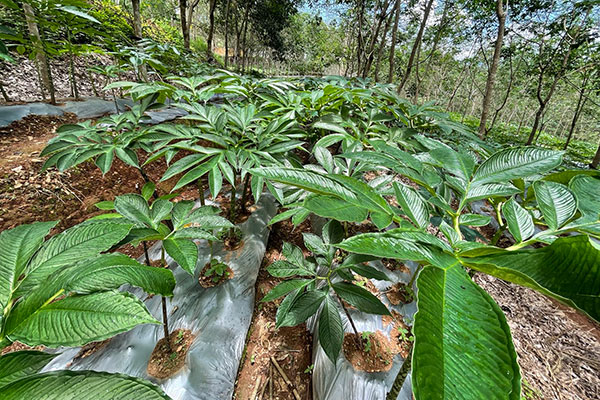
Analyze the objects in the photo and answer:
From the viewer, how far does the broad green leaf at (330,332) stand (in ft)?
2.22

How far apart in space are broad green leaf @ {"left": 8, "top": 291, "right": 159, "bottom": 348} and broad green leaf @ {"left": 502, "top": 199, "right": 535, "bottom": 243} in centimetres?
54

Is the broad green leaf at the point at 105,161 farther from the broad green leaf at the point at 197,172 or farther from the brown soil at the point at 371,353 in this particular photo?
the brown soil at the point at 371,353

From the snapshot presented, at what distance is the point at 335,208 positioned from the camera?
0.38m

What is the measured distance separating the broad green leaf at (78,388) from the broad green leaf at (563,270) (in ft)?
1.26

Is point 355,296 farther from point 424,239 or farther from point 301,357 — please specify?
point 301,357

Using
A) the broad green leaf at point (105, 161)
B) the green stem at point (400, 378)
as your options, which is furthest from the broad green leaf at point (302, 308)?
the broad green leaf at point (105, 161)

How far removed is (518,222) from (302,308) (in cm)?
57

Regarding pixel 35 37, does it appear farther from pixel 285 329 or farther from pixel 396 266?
pixel 396 266

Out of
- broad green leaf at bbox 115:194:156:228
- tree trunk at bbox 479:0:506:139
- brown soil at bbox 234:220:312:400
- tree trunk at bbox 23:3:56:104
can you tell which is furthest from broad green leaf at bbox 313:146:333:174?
A: tree trunk at bbox 479:0:506:139

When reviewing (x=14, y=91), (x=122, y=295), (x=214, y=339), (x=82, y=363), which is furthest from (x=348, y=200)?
(x=14, y=91)

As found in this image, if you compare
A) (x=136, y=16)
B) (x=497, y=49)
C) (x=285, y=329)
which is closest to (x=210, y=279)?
(x=285, y=329)

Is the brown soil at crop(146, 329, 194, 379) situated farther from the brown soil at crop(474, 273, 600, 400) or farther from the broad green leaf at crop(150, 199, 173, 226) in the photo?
the brown soil at crop(474, 273, 600, 400)

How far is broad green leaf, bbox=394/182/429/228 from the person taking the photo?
43cm

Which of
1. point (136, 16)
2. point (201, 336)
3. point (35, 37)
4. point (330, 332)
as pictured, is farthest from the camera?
Answer: point (136, 16)
